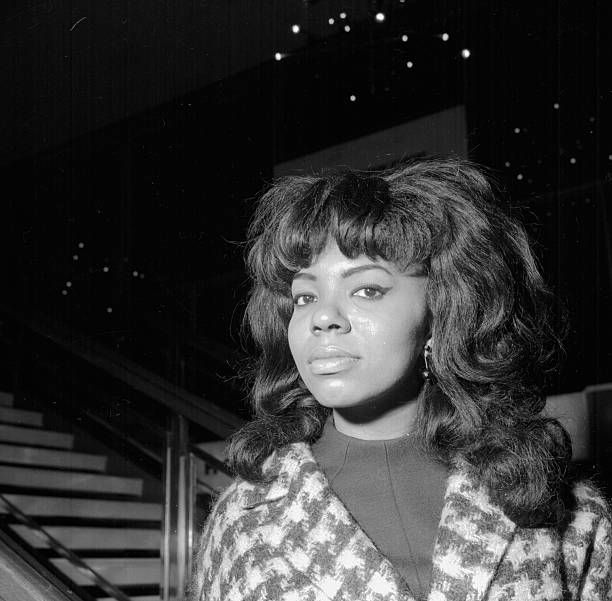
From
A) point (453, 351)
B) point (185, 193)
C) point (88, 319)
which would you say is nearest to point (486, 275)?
point (453, 351)

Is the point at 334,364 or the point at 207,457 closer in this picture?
the point at 334,364

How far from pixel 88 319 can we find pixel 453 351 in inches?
245

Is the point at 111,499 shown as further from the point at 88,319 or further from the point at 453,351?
the point at 453,351

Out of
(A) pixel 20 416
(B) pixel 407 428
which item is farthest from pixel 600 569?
(A) pixel 20 416

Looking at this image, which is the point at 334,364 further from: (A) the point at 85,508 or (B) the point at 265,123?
(B) the point at 265,123

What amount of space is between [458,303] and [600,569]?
0.55m

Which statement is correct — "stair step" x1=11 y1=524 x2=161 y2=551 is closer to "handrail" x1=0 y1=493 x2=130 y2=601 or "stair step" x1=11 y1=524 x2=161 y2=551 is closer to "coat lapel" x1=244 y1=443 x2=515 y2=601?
"handrail" x1=0 y1=493 x2=130 y2=601

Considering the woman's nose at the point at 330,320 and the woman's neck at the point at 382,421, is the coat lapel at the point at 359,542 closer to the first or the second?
the woman's neck at the point at 382,421

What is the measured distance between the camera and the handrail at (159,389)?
3.13m

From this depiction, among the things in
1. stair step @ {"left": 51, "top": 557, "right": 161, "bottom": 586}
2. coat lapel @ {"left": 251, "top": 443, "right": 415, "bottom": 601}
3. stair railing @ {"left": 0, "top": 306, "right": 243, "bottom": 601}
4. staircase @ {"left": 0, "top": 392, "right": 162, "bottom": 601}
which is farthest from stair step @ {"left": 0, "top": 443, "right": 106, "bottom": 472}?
coat lapel @ {"left": 251, "top": 443, "right": 415, "bottom": 601}

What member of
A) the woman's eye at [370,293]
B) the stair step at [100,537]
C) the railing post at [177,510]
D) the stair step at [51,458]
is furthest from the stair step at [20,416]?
the woman's eye at [370,293]

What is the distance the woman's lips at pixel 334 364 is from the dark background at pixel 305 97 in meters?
1.62

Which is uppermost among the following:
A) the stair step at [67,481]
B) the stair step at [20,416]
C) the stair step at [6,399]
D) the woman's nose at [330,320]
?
the woman's nose at [330,320]

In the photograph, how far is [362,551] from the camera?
50.7 inches
